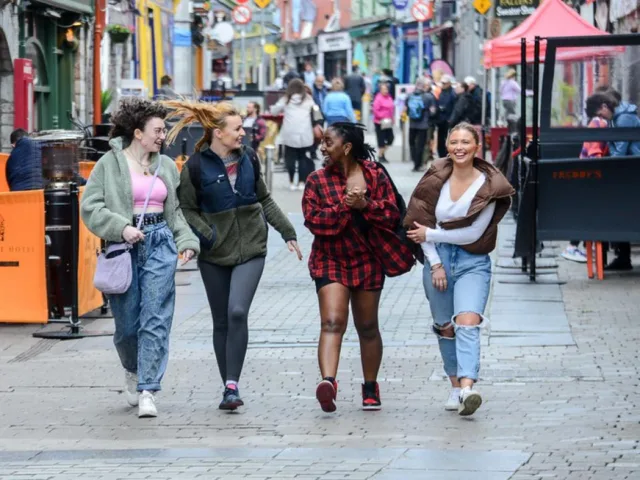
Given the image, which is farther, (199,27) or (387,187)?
(199,27)

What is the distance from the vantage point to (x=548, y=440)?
7.89m

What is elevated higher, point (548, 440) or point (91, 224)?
point (91, 224)

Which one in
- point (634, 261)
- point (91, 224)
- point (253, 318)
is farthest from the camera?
point (634, 261)

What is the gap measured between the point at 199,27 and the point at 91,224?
40.8 meters

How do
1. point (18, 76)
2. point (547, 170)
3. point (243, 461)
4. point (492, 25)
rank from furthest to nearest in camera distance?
point (492, 25) → point (18, 76) → point (547, 170) → point (243, 461)

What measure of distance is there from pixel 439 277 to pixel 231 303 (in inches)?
45.1

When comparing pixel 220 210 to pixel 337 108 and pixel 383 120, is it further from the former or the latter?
pixel 383 120

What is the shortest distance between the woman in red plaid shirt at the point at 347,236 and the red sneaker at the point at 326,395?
0.45 feet

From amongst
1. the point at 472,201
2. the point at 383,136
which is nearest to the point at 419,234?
the point at 472,201

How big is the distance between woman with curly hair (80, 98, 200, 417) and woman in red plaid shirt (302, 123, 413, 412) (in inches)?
27.8

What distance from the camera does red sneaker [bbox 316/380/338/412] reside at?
8.55m

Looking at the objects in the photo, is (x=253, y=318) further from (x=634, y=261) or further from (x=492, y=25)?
(x=492, y=25)

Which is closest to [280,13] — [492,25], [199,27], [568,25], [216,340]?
[199,27]

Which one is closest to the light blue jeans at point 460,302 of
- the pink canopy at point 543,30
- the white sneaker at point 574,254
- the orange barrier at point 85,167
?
the orange barrier at point 85,167
